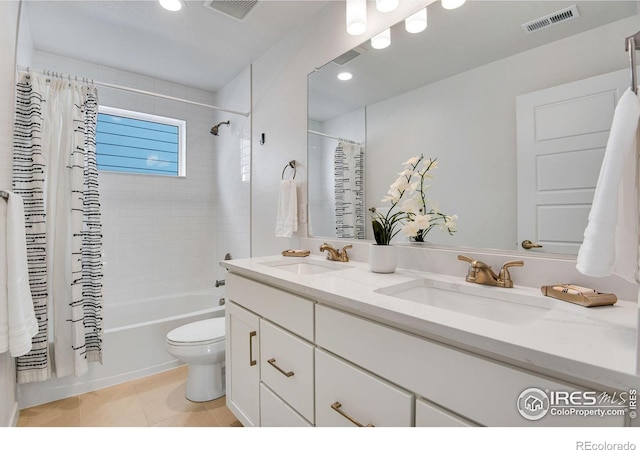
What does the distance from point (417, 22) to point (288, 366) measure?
1.58 meters

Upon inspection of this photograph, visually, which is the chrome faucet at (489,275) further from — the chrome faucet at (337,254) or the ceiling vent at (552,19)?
the ceiling vent at (552,19)

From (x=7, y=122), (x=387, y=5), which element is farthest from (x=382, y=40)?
(x=7, y=122)

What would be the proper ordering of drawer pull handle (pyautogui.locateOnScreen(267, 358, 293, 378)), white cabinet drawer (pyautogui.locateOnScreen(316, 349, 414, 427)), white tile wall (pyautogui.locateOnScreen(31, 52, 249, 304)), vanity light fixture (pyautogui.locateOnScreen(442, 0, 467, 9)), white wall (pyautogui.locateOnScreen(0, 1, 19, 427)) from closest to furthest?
white cabinet drawer (pyautogui.locateOnScreen(316, 349, 414, 427)) < drawer pull handle (pyautogui.locateOnScreen(267, 358, 293, 378)) < vanity light fixture (pyautogui.locateOnScreen(442, 0, 467, 9)) < white wall (pyautogui.locateOnScreen(0, 1, 19, 427)) < white tile wall (pyautogui.locateOnScreen(31, 52, 249, 304))

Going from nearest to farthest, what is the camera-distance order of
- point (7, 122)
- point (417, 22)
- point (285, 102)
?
point (417, 22), point (7, 122), point (285, 102)

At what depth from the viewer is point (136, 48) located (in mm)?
2287

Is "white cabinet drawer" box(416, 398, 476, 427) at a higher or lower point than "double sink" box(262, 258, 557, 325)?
lower

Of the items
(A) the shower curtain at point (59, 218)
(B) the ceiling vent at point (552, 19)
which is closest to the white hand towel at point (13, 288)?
(A) the shower curtain at point (59, 218)

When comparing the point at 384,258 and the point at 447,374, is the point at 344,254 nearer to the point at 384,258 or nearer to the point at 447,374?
the point at 384,258

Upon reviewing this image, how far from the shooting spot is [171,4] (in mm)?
1765

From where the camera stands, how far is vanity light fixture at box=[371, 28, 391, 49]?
4.92 feet

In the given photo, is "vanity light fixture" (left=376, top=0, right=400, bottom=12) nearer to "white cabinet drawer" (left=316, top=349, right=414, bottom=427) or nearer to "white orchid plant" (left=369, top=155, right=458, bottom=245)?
"white orchid plant" (left=369, top=155, right=458, bottom=245)

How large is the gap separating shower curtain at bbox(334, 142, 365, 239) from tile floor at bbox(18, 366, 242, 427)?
1238mm

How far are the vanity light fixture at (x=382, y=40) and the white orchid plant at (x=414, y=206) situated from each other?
629mm

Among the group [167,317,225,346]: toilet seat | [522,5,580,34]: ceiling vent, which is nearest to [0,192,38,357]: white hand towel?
[167,317,225,346]: toilet seat
